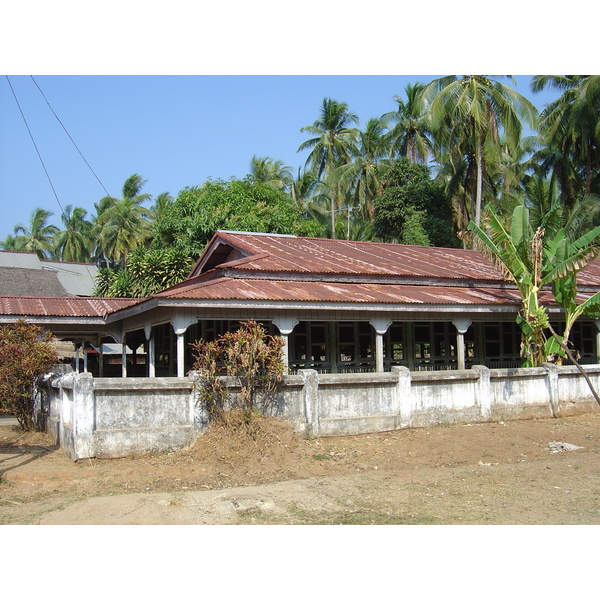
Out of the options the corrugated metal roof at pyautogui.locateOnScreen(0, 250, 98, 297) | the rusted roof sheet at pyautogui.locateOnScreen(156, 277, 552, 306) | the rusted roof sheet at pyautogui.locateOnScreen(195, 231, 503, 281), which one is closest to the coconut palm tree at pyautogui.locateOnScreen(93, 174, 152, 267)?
the corrugated metal roof at pyautogui.locateOnScreen(0, 250, 98, 297)

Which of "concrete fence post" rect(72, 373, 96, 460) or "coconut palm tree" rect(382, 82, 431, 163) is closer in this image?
"concrete fence post" rect(72, 373, 96, 460)

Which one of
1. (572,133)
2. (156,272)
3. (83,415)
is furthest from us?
(572,133)

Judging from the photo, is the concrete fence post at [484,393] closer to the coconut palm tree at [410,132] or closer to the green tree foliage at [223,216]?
the green tree foliage at [223,216]

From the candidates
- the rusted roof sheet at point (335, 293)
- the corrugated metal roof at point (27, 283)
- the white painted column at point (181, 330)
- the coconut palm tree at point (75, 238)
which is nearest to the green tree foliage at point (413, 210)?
the rusted roof sheet at point (335, 293)

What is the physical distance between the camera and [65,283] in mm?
43406

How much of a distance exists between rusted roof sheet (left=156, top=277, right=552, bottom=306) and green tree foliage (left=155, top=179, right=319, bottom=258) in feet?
46.1

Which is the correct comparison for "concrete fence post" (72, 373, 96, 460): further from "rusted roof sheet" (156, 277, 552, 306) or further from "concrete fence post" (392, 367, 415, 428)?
"concrete fence post" (392, 367, 415, 428)

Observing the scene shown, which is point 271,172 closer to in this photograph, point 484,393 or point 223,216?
point 223,216

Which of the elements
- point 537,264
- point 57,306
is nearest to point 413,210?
point 537,264

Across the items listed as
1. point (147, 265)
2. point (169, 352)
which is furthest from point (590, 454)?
point (147, 265)

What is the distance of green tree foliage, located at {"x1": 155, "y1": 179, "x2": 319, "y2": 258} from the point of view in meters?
30.4

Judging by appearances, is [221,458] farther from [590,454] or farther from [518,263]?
[518,263]

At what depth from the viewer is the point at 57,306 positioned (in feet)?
59.4

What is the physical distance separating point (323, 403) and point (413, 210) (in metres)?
27.3
